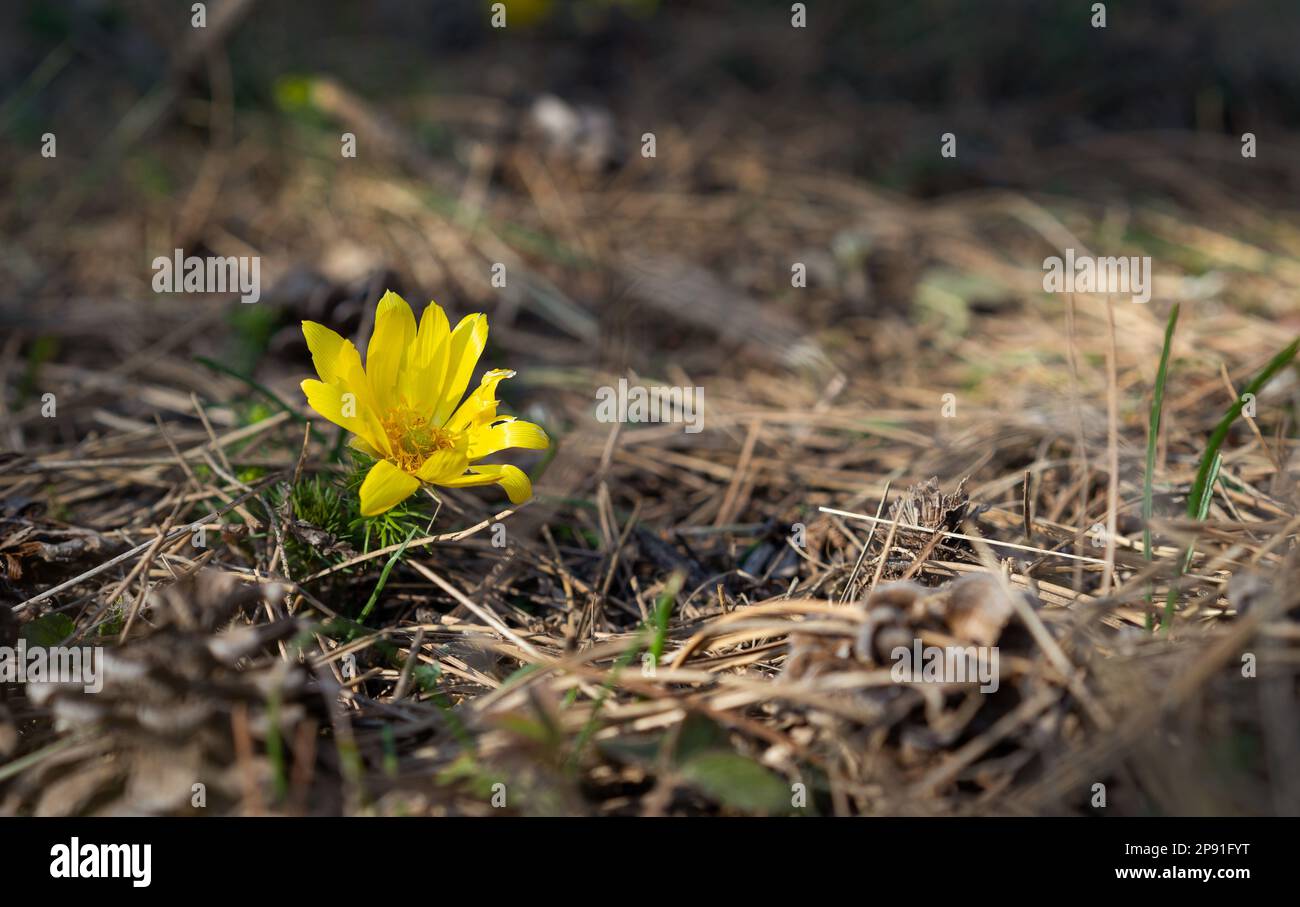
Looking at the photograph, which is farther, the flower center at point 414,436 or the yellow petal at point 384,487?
the flower center at point 414,436

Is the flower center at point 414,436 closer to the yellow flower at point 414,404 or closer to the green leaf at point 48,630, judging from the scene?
the yellow flower at point 414,404

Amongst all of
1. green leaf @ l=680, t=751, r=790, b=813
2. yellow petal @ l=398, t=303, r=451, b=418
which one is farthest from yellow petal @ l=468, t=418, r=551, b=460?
green leaf @ l=680, t=751, r=790, b=813

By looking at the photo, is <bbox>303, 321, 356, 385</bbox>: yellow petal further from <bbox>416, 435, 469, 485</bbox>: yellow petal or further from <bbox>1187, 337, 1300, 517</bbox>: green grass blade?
<bbox>1187, 337, 1300, 517</bbox>: green grass blade

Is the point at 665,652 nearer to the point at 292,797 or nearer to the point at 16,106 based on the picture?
the point at 292,797

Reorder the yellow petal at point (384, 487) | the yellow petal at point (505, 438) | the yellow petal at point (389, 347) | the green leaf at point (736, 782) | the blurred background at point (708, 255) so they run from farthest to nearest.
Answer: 1. the blurred background at point (708, 255)
2. the yellow petal at point (389, 347)
3. the yellow petal at point (505, 438)
4. the yellow petal at point (384, 487)
5. the green leaf at point (736, 782)

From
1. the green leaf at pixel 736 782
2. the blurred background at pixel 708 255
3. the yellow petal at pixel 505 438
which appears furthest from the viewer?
the blurred background at pixel 708 255

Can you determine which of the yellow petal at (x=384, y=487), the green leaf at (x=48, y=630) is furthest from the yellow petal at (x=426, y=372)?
the green leaf at (x=48, y=630)
